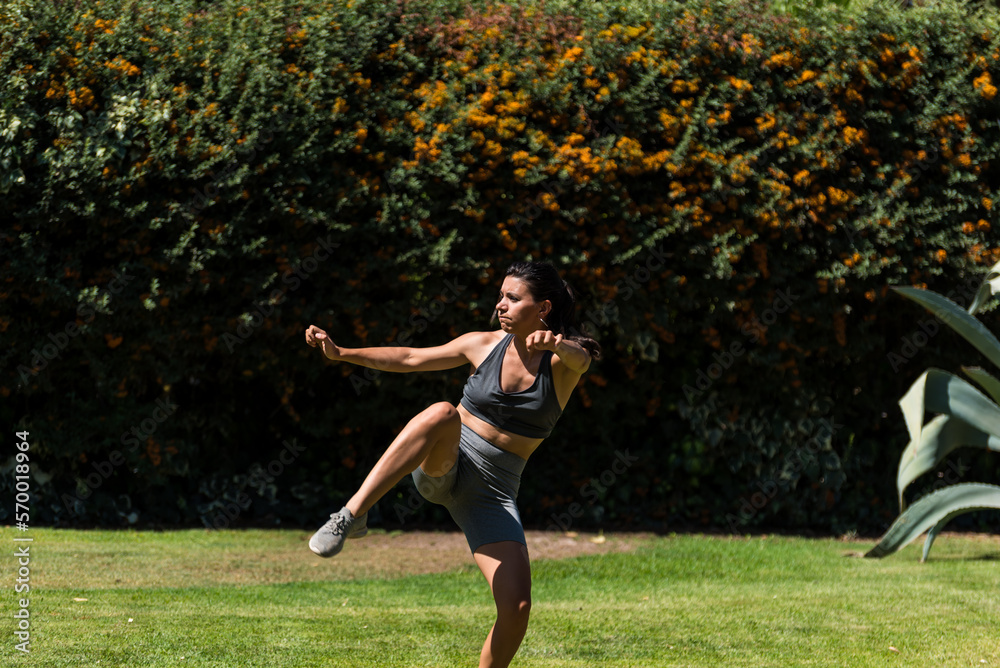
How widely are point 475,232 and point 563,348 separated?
4264mm

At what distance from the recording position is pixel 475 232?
26.1ft

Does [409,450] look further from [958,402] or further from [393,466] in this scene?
[958,402]

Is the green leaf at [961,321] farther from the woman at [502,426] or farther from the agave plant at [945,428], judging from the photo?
the woman at [502,426]

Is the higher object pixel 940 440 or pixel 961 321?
pixel 961 321

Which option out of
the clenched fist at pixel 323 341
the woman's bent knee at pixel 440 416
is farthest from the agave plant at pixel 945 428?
the clenched fist at pixel 323 341

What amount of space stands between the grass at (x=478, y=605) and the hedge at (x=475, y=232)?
0.76 metres

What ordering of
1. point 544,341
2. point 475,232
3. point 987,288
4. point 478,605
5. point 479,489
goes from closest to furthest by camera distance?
point 544,341
point 479,489
point 987,288
point 478,605
point 475,232

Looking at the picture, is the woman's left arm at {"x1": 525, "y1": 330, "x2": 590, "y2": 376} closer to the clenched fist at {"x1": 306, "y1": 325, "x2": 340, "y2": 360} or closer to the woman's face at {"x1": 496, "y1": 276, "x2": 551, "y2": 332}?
the woman's face at {"x1": 496, "y1": 276, "x2": 551, "y2": 332}

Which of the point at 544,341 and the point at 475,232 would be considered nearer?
the point at 544,341

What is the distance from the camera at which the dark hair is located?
13.4ft

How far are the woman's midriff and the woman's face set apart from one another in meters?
0.38

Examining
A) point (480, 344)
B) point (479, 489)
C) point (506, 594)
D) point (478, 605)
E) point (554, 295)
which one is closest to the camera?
point (506, 594)

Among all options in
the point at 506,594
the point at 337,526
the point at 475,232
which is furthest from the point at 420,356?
the point at 475,232

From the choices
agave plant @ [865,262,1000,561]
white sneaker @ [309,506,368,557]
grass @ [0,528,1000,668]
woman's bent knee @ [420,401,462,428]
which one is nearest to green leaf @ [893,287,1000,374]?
agave plant @ [865,262,1000,561]
